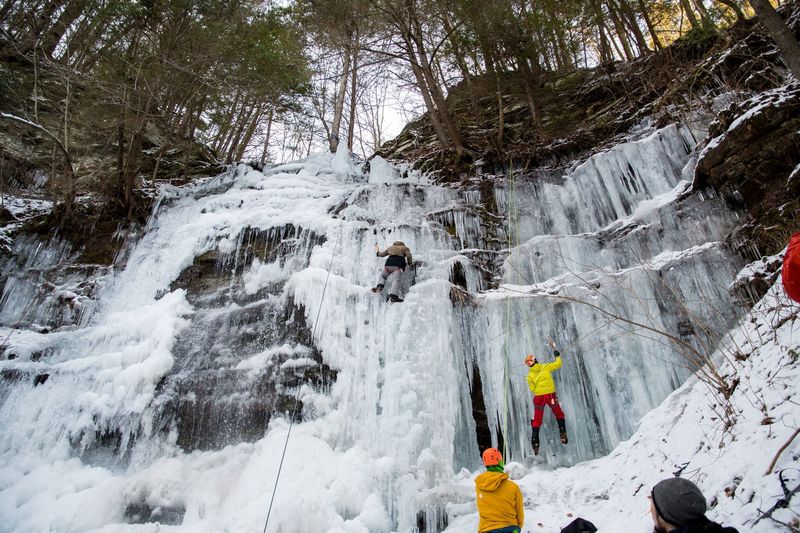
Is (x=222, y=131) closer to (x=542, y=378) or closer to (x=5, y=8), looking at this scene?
(x=5, y=8)

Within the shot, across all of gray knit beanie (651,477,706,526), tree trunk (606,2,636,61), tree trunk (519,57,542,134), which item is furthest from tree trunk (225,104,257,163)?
gray knit beanie (651,477,706,526)

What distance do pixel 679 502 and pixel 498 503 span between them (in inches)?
70.2

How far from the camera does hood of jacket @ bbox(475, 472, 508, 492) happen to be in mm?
3262

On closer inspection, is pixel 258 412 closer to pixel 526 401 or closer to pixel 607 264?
pixel 526 401

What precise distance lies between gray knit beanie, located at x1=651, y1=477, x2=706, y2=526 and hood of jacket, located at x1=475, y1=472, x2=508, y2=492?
1670mm

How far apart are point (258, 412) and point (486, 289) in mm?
3430

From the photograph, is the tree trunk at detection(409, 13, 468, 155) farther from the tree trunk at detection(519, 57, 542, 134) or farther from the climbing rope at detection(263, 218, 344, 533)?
the climbing rope at detection(263, 218, 344, 533)

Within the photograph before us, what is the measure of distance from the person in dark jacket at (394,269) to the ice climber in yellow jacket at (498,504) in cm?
287

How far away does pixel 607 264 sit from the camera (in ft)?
20.4

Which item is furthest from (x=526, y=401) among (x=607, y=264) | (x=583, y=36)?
(x=583, y=36)

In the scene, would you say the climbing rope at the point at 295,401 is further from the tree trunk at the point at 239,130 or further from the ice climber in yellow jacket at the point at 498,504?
the tree trunk at the point at 239,130

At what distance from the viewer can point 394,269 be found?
20.0ft

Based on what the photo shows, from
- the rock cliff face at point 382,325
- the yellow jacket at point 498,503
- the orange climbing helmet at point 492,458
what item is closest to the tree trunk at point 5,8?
the rock cliff face at point 382,325

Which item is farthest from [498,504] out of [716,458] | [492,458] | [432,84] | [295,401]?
[432,84]
